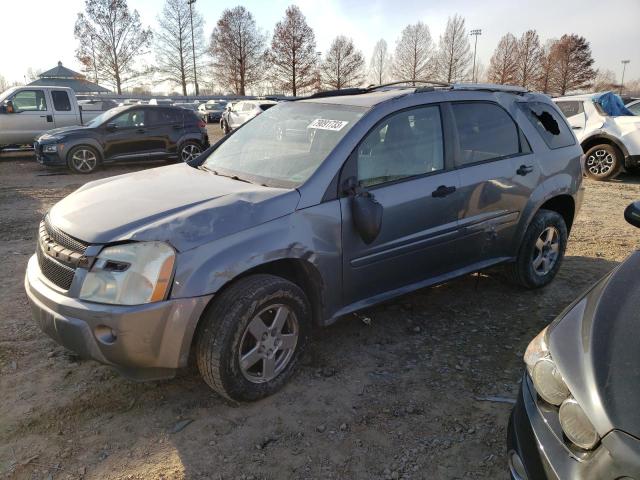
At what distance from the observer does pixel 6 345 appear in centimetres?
356

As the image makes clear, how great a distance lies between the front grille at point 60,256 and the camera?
2.66m

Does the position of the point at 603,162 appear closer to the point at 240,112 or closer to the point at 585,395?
the point at 585,395

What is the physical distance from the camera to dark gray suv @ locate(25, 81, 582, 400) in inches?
101

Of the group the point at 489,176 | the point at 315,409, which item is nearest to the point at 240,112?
the point at 489,176

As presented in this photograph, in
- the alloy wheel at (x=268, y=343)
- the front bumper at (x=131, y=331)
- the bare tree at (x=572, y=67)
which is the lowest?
the alloy wheel at (x=268, y=343)

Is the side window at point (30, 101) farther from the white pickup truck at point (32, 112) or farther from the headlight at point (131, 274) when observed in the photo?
the headlight at point (131, 274)

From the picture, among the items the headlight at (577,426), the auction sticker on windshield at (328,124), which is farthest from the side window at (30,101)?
the headlight at (577,426)

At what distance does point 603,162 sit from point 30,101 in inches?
560

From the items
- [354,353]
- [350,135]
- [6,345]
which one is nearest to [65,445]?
[6,345]

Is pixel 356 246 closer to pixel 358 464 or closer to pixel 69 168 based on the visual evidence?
pixel 358 464

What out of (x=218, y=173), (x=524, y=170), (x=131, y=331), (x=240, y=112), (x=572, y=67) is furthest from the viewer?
(x=572, y=67)

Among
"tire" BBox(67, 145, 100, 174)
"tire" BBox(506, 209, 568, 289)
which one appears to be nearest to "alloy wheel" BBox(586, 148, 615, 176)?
"tire" BBox(506, 209, 568, 289)

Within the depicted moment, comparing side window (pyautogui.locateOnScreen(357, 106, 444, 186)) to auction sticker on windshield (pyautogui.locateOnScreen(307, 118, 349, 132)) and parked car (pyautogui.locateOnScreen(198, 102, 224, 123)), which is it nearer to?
auction sticker on windshield (pyautogui.locateOnScreen(307, 118, 349, 132))

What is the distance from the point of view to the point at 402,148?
11.5ft
